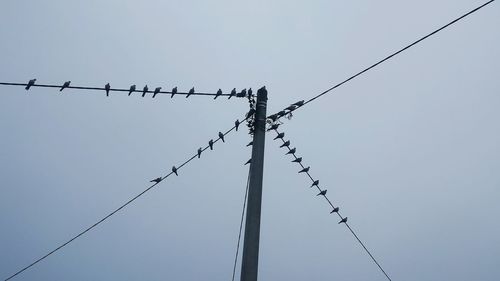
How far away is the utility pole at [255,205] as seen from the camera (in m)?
6.82

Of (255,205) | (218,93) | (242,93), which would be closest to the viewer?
(255,205)

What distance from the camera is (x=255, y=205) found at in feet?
23.9

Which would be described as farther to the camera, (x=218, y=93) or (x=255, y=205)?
(x=218, y=93)

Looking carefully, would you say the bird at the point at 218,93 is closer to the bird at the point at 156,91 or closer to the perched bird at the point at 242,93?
the perched bird at the point at 242,93

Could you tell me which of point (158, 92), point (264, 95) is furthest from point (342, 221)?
point (158, 92)

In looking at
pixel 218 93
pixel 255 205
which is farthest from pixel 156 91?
pixel 255 205

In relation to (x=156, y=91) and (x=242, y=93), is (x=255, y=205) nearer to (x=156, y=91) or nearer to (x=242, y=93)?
(x=242, y=93)

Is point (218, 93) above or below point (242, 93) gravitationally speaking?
above

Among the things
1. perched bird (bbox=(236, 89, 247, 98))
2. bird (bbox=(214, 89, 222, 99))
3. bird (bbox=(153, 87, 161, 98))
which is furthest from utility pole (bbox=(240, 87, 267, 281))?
bird (bbox=(153, 87, 161, 98))

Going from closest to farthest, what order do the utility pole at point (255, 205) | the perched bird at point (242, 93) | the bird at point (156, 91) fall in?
the utility pole at point (255, 205)
the perched bird at point (242, 93)
the bird at point (156, 91)

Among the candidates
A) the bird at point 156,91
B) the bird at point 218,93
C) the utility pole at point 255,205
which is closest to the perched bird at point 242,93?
the utility pole at point 255,205

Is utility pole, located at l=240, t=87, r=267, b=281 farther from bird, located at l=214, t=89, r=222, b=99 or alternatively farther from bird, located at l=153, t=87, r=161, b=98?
bird, located at l=153, t=87, r=161, b=98

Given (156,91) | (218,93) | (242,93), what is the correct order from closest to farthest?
(242,93)
(156,91)
(218,93)

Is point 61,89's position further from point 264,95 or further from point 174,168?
point 264,95
